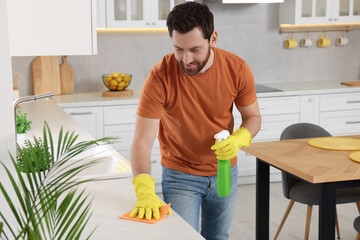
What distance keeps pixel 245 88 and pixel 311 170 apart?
56 cm

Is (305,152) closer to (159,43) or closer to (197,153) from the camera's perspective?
(197,153)

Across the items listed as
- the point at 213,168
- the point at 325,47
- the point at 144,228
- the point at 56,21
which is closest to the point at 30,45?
the point at 56,21

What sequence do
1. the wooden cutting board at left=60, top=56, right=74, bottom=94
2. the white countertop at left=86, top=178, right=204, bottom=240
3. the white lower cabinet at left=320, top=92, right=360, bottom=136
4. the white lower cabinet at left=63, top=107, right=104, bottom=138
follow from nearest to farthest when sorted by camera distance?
the white countertop at left=86, top=178, right=204, bottom=240, the white lower cabinet at left=63, top=107, right=104, bottom=138, the wooden cutting board at left=60, top=56, right=74, bottom=94, the white lower cabinet at left=320, top=92, right=360, bottom=136

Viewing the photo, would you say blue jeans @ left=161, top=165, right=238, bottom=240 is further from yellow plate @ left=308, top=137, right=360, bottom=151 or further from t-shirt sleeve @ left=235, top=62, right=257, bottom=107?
yellow plate @ left=308, top=137, right=360, bottom=151

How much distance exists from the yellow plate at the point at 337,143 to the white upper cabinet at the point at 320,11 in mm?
1950

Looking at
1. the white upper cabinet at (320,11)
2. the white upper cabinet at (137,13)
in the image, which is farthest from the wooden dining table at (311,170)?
Answer: the white upper cabinet at (320,11)

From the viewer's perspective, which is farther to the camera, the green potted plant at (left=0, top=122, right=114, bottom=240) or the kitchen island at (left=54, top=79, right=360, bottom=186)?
the kitchen island at (left=54, top=79, right=360, bottom=186)

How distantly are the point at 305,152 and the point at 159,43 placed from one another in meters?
2.36

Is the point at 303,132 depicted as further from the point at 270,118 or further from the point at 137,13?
the point at 137,13

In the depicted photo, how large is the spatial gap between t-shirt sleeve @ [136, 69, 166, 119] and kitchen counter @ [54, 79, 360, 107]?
2.14 m

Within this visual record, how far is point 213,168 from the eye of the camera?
2.18m

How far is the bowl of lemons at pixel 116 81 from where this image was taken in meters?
4.34

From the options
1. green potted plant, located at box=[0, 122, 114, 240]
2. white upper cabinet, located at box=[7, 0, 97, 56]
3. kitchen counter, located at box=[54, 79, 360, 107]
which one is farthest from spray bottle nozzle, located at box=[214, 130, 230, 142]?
kitchen counter, located at box=[54, 79, 360, 107]

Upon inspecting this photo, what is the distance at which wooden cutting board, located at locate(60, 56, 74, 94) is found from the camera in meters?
4.50
